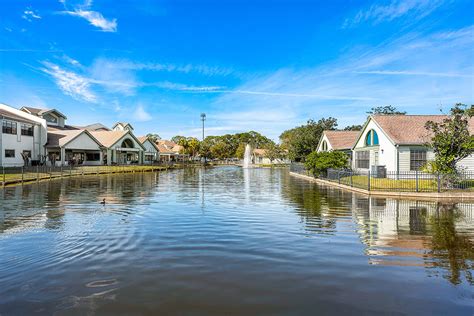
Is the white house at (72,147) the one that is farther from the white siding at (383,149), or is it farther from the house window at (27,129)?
the white siding at (383,149)

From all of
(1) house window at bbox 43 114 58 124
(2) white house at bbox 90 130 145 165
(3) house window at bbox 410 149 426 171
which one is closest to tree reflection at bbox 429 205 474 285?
(3) house window at bbox 410 149 426 171

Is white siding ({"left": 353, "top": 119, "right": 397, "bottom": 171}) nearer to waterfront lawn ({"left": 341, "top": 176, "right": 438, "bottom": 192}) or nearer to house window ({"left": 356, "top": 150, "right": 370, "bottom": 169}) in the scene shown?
house window ({"left": 356, "top": 150, "right": 370, "bottom": 169})

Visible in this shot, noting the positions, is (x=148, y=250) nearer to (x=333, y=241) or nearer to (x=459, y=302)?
(x=333, y=241)

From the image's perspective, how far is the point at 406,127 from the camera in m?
30.2

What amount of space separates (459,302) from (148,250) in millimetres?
6731

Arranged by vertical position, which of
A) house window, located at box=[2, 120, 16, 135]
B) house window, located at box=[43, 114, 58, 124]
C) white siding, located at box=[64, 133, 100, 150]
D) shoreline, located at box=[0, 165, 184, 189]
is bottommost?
shoreline, located at box=[0, 165, 184, 189]

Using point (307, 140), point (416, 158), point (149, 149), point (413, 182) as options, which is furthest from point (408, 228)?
point (149, 149)

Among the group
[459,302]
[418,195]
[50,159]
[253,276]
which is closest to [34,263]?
[253,276]

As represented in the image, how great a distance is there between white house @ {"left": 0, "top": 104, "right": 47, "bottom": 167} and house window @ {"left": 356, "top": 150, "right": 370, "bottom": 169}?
43.9 m

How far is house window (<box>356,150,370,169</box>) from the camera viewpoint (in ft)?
112

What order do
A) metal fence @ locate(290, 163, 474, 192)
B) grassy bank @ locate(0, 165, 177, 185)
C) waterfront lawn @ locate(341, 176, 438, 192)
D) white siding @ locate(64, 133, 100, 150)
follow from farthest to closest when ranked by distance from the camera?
white siding @ locate(64, 133, 100, 150), grassy bank @ locate(0, 165, 177, 185), waterfront lawn @ locate(341, 176, 438, 192), metal fence @ locate(290, 163, 474, 192)

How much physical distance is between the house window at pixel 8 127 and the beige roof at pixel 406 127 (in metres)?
45.1

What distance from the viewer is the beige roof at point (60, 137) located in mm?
52750

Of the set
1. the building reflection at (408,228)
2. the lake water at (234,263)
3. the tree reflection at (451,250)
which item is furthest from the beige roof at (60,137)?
the tree reflection at (451,250)
